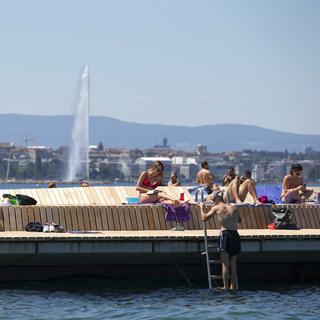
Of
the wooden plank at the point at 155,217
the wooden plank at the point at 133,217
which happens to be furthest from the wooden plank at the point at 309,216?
the wooden plank at the point at 133,217

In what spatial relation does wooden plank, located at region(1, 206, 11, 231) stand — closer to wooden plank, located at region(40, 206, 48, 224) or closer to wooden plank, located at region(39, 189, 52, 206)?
wooden plank, located at region(40, 206, 48, 224)

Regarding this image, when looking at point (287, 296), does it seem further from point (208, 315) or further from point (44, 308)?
point (44, 308)

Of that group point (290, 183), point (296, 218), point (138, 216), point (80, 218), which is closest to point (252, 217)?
point (296, 218)

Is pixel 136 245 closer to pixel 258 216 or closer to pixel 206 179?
pixel 258 216

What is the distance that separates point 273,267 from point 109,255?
13.8ft

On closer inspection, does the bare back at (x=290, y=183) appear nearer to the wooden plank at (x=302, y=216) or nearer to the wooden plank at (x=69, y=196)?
the wooden plank at (x=302, y=216)

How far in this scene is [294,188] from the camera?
31.5m

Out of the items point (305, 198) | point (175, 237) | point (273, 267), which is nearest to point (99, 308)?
point (175, 237)

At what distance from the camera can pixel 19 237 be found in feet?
84.2

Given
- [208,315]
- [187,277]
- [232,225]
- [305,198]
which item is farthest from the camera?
[305,198]

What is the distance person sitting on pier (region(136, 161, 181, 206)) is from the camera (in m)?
29.1

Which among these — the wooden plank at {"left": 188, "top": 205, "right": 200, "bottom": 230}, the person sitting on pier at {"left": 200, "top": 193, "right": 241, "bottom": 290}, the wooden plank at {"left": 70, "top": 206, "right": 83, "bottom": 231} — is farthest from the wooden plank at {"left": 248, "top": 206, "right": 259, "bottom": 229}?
the wooden plank at {"left": 70, "top": 206, "right": 83, "bottom": 231}

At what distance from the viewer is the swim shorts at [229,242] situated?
25438 mm

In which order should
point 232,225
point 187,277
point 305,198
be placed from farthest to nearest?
point 305,198, point 187,277, point 232,225
